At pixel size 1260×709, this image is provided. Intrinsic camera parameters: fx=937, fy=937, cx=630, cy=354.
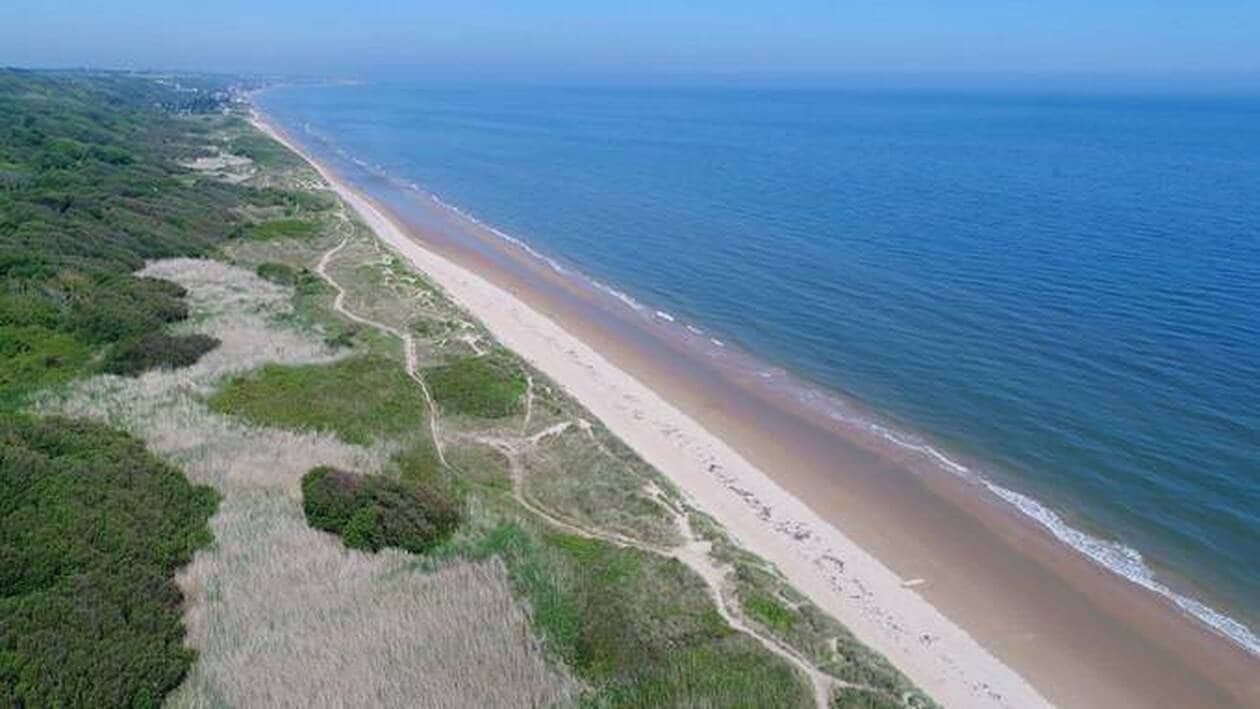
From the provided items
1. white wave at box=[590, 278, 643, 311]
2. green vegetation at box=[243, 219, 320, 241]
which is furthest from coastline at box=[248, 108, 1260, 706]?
green vegetation at box=[243, 219, 320, 241]

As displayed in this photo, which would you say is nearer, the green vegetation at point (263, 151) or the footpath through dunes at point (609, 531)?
the footpath through dunes at point (609, 531)

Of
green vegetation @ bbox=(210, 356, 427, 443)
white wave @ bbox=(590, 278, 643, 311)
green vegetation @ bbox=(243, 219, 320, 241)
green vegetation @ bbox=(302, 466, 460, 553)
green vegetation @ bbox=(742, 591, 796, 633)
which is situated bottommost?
white wave @ bbox=(590, 278, 643, 311)

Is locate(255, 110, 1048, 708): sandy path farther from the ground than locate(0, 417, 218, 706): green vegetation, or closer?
closer

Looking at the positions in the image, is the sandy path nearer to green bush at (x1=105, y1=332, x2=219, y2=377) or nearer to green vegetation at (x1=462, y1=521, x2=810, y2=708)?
green vegetation at (x1=462, y1=521, x2=810, y2=708)

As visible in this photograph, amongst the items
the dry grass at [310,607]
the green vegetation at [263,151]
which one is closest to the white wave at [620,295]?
the dry grass at [310,607]

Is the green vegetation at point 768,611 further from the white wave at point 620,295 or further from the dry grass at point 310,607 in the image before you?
the white wave at point 620,295

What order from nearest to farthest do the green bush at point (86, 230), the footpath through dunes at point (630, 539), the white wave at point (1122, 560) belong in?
the footpath through dunes at point (630, 539), the white wave at point (1122, 560), the green bush at point (86, 230)
